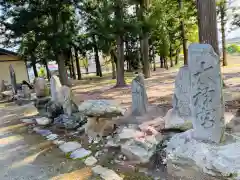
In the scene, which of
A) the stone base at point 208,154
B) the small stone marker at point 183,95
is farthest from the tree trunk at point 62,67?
the stone base at point 208,154

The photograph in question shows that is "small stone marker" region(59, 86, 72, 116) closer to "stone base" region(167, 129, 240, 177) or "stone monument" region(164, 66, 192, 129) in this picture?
"stone monument" region(164, 66, 192, 129)

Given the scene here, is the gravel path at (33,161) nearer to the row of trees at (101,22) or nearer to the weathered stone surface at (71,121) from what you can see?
the weathered stone surface at (71,121)

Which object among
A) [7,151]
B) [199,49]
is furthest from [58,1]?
[199,49]

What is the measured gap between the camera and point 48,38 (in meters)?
12.9

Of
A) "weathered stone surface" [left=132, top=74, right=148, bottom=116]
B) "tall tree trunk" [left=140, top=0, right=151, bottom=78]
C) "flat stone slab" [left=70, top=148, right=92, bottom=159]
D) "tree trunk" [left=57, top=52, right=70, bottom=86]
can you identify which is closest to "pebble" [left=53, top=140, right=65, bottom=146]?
"flat stone slab" [left=70, top=148, right=92, bottom=159]

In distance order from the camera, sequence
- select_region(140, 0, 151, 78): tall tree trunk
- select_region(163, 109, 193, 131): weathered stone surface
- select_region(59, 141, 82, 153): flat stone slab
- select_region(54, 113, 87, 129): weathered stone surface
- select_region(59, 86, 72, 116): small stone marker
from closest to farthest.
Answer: select_region(163, 109, 193, 131): weathered stone surface, select_region(59, 141, 82, 153): flat stone slab, select_region(54, 113, 87, 129): weathered stone surface, select_region(59, 86, 72, 116): small stone marker, select_region(140, 0, 151, 78): tall tree trunk

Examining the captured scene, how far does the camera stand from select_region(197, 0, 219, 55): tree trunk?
707 centimetres

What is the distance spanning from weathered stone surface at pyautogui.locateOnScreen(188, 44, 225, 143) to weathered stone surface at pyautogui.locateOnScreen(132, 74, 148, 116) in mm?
2613

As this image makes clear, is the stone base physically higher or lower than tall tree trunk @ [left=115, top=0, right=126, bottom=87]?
lower

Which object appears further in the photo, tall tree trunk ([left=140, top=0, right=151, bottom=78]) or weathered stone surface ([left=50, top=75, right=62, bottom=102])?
tall tree trunk ([left=140, top=0, right=151, bottom=78])

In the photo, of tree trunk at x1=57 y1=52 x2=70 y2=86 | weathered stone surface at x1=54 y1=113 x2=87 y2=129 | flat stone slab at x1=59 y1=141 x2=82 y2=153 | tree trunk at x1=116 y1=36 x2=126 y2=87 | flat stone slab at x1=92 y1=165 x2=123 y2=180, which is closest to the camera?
flat stone slab at x1=92 y1=165 x2=123 y2=180

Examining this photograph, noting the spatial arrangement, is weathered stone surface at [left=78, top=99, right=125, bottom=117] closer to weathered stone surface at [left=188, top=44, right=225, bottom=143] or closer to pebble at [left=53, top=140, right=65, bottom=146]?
pebble at [left=53, top=140, right=65, bottom=146]

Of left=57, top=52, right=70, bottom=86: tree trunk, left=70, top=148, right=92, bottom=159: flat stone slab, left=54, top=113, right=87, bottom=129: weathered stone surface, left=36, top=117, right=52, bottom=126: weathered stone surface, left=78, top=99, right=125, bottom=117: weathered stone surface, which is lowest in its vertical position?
left=70, top=148, right=92, bottom=159: flat stone slab

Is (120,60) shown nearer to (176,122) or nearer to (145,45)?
(145,45)
